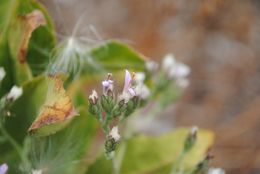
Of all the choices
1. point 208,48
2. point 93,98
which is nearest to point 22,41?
point 93,98

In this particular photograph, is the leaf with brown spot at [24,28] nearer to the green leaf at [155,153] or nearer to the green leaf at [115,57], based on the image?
the green leaf at [115,57]

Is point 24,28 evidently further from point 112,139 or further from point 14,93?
point 112,139

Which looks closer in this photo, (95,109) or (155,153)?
(95,109)

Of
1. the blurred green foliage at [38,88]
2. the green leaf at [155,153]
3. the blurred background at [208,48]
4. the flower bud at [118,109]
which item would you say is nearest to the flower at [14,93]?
the blurred green foliage at [38,88]

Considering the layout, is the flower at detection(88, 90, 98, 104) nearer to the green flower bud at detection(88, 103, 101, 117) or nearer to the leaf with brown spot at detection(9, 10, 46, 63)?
the green flower bud at detection(88, 103, 101, 117)

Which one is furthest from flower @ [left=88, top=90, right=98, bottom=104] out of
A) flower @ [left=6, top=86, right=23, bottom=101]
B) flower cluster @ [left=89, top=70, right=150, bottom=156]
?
flower @ [left=6, top=86, right=23, bottom=101]

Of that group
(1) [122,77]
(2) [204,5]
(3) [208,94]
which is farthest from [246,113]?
(1) [122,77]
